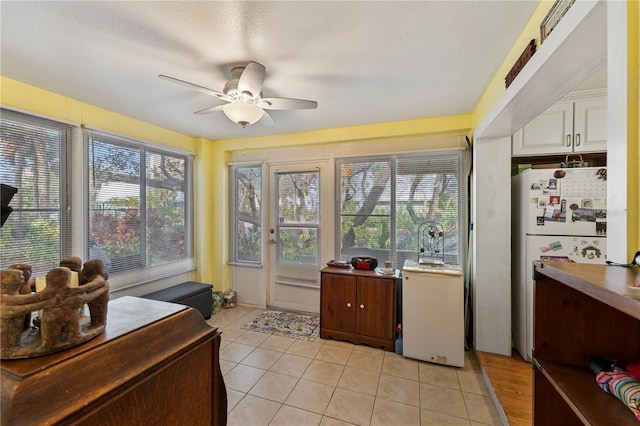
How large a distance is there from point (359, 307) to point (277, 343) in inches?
38.5

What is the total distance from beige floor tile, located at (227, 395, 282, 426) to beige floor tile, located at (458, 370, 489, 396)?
5.05ft

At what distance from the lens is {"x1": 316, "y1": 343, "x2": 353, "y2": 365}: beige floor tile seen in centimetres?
251

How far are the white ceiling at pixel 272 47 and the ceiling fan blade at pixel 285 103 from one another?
246 millimetres

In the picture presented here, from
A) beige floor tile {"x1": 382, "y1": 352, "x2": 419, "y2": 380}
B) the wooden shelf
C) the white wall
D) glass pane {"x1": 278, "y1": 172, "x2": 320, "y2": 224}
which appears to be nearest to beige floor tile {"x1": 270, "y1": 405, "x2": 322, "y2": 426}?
beige floor tile {"x1": 382, "y1": 352, "x2": 419, "y2": 380}

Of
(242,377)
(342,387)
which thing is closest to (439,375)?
(342,387)

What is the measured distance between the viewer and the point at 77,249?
2525 millimetres

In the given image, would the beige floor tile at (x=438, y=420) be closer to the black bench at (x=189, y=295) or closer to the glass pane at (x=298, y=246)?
the glass pane at (x=298, y=246)

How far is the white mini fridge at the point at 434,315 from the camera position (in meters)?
2.40

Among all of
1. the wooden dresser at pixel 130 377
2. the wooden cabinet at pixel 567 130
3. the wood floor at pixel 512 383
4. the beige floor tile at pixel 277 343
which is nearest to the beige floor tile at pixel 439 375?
the wood floor at pixel 512 383

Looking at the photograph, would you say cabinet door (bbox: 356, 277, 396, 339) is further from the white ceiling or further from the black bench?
the black bench

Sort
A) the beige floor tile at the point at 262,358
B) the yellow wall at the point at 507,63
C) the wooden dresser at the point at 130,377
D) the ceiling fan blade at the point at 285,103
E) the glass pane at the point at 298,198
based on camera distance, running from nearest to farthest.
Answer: the wooden dresser at the point at 130,377 → the yellow wall at the point at 507,63 → the ceiling fan blade at the point at 285,103 → the beige floor tile at the point at 262,358 → the glass pane at the point at 298,198

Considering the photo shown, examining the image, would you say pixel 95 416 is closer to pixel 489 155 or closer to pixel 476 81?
pixel 476 81

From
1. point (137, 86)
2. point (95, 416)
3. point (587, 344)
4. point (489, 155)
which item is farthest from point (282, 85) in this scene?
point (587, 344)

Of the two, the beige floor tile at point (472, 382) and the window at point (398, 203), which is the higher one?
the window at point (398, 203)
